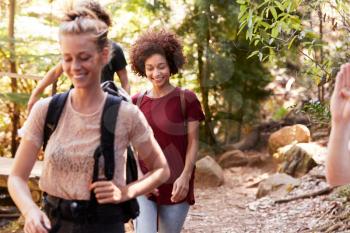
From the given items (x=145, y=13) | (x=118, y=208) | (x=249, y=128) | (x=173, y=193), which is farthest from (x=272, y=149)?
(x=118, y=208)

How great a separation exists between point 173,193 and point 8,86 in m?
7.82

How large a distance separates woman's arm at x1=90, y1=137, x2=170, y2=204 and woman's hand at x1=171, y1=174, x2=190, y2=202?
1.23 meters

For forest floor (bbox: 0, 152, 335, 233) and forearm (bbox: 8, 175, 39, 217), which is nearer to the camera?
forearm (bbox: 8, 175, 39, 217)

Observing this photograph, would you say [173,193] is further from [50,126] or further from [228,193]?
[228,193]

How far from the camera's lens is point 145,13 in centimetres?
1087

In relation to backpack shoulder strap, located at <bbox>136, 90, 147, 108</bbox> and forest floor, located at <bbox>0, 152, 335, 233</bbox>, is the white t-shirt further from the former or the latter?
forest floor, located at <bbox>0, 152, 335, 233</bbox>

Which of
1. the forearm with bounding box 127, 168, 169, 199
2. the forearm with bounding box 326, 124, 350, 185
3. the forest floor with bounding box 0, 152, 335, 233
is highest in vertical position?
the forearm with bounding box 326, 124, 350, 185

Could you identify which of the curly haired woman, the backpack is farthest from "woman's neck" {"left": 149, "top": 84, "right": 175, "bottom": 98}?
the backpack

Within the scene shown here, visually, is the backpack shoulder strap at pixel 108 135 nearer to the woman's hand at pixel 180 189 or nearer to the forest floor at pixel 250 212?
the woman's hand at pixel 180 189

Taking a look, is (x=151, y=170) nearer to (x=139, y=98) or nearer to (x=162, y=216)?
(x=162, y=216)

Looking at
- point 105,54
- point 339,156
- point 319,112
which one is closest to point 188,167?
point 105,54

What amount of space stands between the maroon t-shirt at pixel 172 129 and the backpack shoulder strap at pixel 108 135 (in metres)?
1.44

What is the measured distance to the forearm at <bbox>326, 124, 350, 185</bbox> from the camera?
6.53 feet

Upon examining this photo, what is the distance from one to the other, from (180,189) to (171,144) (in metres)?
0.30
